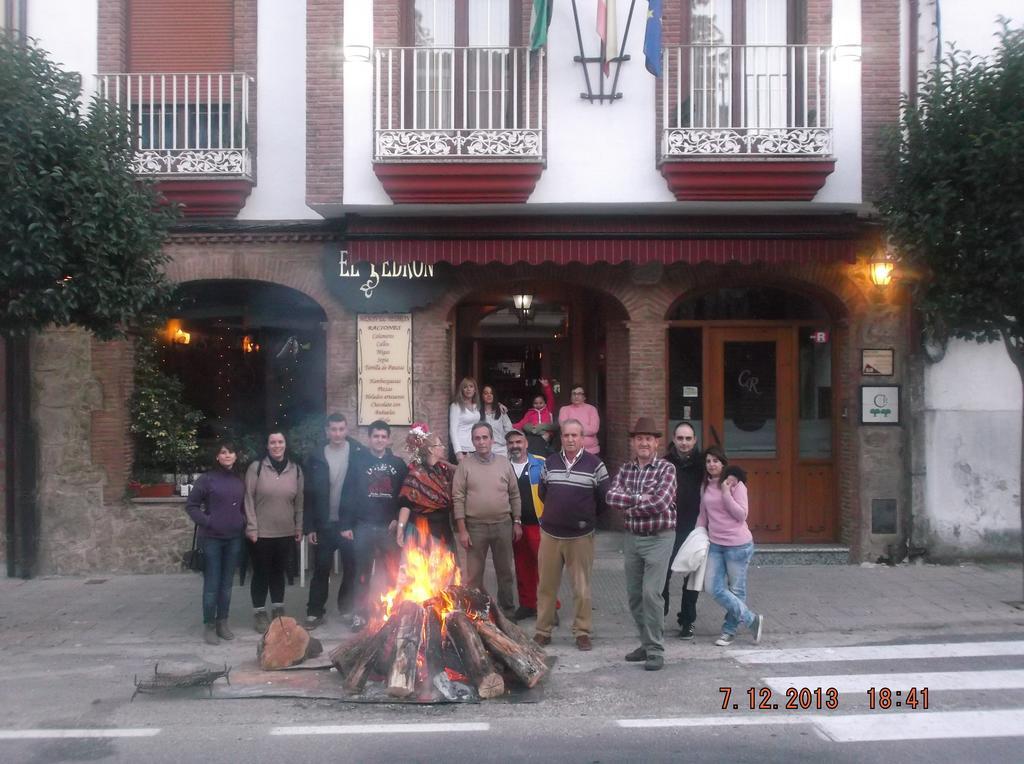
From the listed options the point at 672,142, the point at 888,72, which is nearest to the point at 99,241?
the point at 672,142

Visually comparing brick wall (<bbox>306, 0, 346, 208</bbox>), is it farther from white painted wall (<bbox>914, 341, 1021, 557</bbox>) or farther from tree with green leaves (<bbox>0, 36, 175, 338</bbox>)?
white painted wall (<bbox>914, 341, 1021, 557</bbox>)

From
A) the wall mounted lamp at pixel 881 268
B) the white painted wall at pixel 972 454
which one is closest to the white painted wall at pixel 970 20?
the white painted wall at pixel 972 454

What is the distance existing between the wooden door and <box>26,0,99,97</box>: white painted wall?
26.2ft

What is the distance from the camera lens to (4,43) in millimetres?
8344

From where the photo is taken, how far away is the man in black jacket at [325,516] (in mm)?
9047

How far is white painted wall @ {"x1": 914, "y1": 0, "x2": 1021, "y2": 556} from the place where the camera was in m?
11.4

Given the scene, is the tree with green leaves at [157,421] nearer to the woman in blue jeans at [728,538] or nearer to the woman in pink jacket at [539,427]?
the woman in pink jacket at [539,427]

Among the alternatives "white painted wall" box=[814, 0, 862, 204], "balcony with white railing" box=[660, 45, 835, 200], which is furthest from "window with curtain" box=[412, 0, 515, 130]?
"white painted wall" box=[814, 0, 862, 204]

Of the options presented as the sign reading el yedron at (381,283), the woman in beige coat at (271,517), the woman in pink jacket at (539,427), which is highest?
the sign reading el yedron at (381,283)

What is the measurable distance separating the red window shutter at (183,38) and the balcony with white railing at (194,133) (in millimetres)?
228

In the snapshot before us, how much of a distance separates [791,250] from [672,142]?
6.04 feet

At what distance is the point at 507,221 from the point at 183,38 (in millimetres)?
4493

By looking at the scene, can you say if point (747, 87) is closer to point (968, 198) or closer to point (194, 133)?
point (968, 198)

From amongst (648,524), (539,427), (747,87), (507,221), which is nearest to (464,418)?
(539,427)
